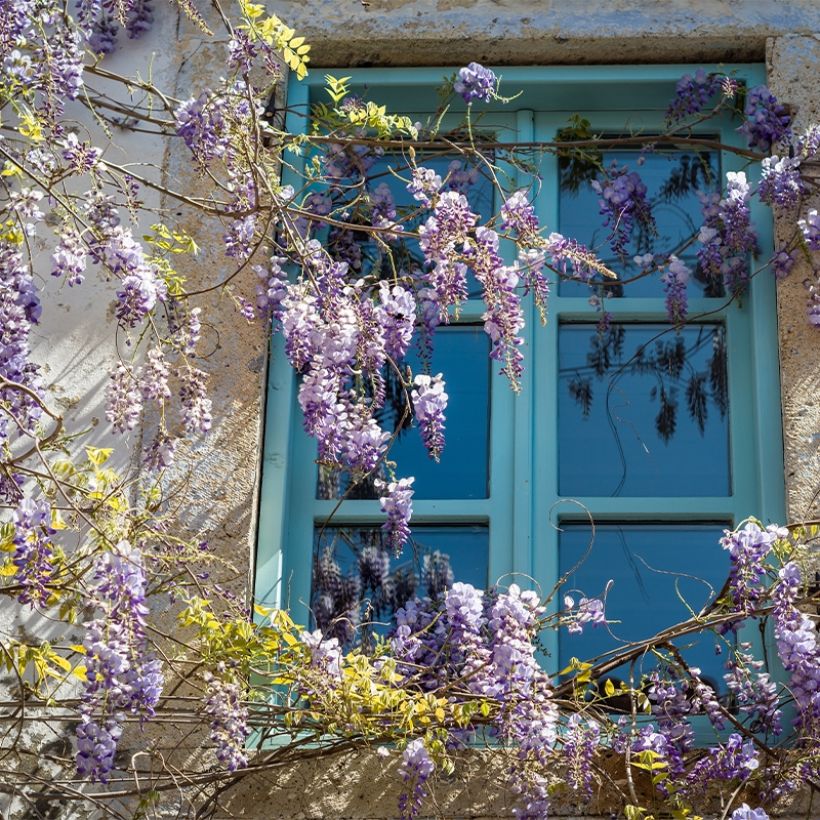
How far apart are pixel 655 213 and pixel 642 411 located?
53 centimetres

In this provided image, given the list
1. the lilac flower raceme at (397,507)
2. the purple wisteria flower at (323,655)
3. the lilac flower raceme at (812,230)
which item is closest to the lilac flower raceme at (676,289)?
the lilac flower raceme at (812,230)

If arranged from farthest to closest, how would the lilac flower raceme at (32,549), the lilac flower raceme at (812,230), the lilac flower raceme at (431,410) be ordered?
1. the lilac flower raceme at (812,230)
2. the lilac flower raceme at (431,410)
3. the lilac flower raceme at (32,549)

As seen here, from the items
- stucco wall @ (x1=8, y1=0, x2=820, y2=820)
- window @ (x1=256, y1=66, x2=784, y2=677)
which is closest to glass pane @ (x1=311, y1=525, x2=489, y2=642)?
window @ (x1=256, y1=66, x2=784, y2=677)

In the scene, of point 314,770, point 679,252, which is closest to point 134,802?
point 314,770

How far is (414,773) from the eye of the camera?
308 centimetres

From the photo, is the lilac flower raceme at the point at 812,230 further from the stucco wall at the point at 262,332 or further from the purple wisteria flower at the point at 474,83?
the purple wisteria flower at the point at 474,83

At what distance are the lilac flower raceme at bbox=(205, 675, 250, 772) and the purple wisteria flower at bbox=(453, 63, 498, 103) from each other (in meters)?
1.51

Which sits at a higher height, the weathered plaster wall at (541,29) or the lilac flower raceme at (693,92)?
the weathered plaster wall at (541,29)

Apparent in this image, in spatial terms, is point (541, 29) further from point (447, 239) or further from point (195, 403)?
point (195, 403)

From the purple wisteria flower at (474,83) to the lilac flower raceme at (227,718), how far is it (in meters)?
1.51

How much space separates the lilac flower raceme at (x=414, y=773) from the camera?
3.05m

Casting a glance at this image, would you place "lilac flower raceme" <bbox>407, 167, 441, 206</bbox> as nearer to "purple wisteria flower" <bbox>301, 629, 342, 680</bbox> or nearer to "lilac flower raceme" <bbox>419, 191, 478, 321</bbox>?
"lilac flower raceme" <bbox>419, 191, 478, 321</bbox>

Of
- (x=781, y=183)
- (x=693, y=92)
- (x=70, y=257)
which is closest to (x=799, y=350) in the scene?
(x=781, y=183)

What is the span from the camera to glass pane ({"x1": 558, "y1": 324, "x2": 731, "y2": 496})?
3.57m
